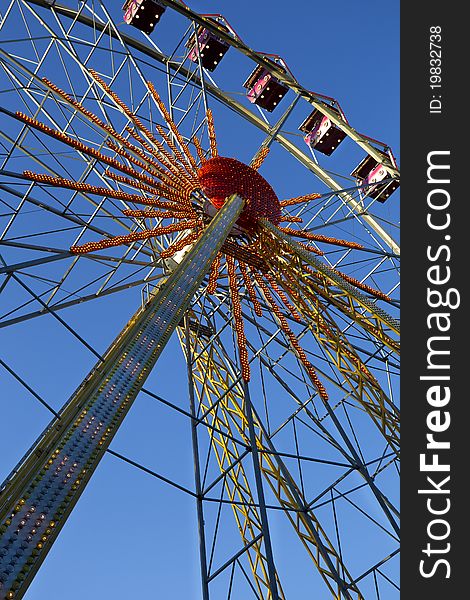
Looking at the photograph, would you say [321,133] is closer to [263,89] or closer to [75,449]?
[263,89]

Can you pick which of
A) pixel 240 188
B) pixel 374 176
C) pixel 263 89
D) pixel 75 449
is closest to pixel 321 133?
pixel 374 176

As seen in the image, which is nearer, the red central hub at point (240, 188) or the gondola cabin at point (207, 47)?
the red central hub at point (240, 188)

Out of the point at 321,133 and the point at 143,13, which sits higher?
the point at 321,133

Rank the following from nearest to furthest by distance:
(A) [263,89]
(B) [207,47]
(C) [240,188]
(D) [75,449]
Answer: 1. (D) [75,449]
2. (C) [240,188]
3. (B) [207,47]
4. (A) [263,89]

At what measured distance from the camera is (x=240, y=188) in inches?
618

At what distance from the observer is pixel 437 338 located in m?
9.22

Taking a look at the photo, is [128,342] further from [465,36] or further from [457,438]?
[465,36]

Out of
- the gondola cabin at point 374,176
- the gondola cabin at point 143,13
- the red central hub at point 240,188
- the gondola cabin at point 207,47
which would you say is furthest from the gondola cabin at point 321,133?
the red central hub at point 240,188

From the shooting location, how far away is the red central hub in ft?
51.0

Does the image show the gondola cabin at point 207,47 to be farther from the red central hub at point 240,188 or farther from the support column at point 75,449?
the support column at point 75,449

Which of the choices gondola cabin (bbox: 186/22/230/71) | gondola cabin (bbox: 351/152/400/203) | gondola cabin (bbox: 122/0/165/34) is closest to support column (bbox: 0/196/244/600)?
gondola cabin (bbox: 122/0/165/34)

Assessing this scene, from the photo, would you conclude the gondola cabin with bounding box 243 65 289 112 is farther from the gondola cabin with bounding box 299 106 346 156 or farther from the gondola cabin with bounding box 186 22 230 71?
the gondola cabin with bounding box 186 22 230 71

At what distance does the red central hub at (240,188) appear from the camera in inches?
612

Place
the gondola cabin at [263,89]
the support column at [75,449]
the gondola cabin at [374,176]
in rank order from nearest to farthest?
1. the support column at [75,449]
2. the gondola cabin at [263,89]
3. the gondola cabin at [374,176]
